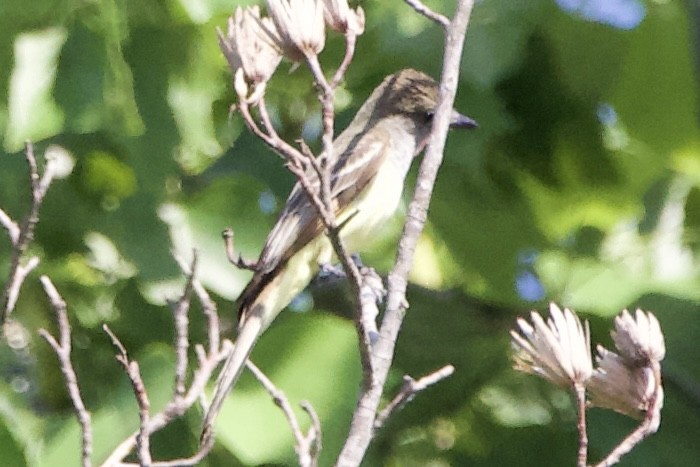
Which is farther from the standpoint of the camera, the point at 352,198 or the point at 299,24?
the point at 352,198

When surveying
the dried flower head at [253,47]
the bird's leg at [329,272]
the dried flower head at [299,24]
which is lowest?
the bird's leg at [329,272]

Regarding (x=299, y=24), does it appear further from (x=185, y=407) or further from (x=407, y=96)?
(x=407, y=96)

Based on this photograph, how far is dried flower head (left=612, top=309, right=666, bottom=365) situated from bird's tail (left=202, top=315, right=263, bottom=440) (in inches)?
25.9

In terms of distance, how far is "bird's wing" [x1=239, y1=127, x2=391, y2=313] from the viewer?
7.69 feet

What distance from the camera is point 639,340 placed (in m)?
1.39

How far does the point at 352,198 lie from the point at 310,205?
1.39ft

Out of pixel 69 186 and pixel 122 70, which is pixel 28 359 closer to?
pixel 69 186

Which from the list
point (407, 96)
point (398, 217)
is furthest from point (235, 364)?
point (407, 96)

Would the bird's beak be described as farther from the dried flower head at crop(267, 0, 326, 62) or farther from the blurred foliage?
the dried flower head at crop(267, 0, 326, 62)

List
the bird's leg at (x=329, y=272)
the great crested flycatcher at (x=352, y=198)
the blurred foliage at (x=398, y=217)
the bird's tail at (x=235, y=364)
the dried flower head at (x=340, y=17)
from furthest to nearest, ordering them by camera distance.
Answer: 1. the bird's leg at (x=329, y=272)
2. the great crested flycatcher at (x=352, y=198)
3. the blurred foliage at (x=398, y=217)
4. the bird's tail at (x=235, y=364)
5. the dried flower head at (x=340, y=17)

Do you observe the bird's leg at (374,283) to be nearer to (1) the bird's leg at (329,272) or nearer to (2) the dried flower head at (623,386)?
(1) the bird's leg at (329,272)

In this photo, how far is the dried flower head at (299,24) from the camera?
4.68 ft

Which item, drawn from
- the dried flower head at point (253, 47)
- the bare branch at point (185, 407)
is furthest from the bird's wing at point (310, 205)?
the dried flower head at point (253, 47)

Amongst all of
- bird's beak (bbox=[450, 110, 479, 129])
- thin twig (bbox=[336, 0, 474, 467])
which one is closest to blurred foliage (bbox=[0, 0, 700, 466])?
bird's beak (bbox=[450, 110, 479, 129])
